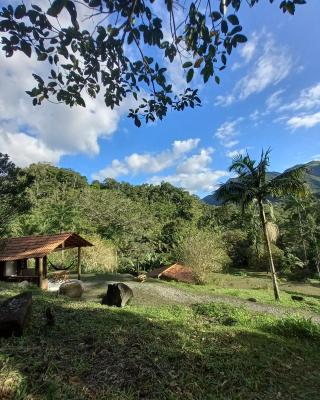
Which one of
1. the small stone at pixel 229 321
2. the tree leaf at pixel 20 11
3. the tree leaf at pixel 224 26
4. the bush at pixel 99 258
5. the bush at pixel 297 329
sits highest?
→ the tree leaf at pixel 20 11

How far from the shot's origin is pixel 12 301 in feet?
15.1

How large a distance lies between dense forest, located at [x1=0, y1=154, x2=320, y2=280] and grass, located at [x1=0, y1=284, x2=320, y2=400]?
7.86m

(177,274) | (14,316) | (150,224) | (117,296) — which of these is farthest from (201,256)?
(14,316)

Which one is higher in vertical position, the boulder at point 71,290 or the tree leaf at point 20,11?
the tree leaf at point 20,11

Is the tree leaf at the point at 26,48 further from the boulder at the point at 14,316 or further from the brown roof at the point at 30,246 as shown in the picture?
the brown roof at the point at 30,246

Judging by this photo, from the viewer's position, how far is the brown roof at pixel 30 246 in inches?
519

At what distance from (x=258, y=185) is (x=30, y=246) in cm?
1029

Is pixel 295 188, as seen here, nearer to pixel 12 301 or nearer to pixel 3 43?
pixel 12 301

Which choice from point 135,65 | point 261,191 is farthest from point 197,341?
point 261,191

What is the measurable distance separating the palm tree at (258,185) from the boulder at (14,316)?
12.6 metres

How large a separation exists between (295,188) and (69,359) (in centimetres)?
1408

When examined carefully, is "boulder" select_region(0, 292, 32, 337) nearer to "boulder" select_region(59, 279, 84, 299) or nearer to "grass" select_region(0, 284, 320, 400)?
"grass" select_region(0, 284, 320, 400)

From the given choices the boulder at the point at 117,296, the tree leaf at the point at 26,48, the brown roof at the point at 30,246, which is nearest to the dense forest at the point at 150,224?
the brown roof at the point at 30,246

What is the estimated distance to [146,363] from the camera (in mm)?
3846
